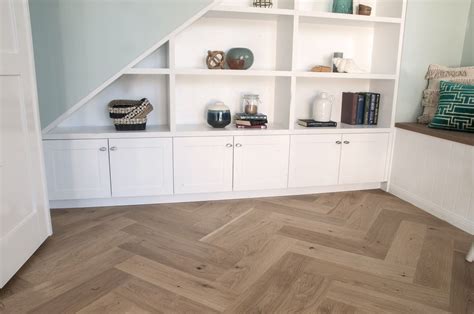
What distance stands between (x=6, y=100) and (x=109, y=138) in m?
0.87

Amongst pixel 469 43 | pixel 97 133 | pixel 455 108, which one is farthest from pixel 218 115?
pixel 469 43

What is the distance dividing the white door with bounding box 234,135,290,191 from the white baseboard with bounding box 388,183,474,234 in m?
0.98

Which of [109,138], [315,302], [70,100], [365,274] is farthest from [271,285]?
[70,100]

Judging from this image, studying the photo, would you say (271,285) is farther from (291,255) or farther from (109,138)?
(109,138)

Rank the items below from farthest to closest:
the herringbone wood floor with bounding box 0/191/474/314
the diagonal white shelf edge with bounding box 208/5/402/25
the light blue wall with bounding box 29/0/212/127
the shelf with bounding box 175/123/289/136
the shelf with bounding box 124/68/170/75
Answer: the shelf with bounding box 175/123/289/136, the diagonal white shelf edge with bounding box 208/5/402/25, the shelf with bounding box 124/68/170/75, the light blue wall with bounding box 29/0/212/127, the herringbone wood floor with bounding box 0/191/474/314

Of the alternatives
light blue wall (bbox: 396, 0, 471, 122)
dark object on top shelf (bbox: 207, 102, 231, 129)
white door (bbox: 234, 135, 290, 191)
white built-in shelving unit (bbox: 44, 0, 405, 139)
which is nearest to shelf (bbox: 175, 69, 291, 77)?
white built-in shelving unit (bbox: 44, 0, 405, 139)

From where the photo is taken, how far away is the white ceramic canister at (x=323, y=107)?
3061 mm

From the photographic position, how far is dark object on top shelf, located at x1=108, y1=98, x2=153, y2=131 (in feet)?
8.59

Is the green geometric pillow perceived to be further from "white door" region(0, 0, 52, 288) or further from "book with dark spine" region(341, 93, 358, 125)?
"white door" region(0, 0, 52, 288)

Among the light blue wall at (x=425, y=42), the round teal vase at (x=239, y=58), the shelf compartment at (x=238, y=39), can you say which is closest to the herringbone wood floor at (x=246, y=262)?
the light blue wall at (x=425, y=42)

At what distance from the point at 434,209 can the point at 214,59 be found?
1997 mm

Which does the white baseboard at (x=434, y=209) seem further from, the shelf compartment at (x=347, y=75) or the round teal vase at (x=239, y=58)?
the round teal vase at (x=239, y=58)

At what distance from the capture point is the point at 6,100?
1723mm

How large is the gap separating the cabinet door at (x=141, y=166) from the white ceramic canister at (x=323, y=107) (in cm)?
128
